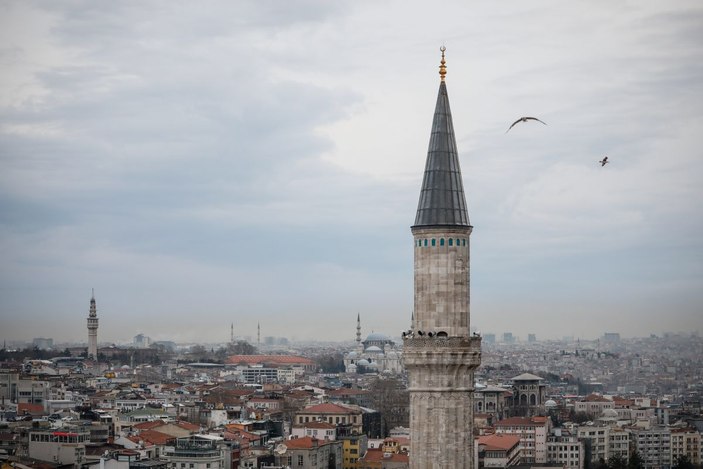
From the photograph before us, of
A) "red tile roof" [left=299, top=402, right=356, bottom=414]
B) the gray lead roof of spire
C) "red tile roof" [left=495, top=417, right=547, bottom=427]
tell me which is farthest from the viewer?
"red tile roof" [left=299, top=402, right=356, bottom=414]

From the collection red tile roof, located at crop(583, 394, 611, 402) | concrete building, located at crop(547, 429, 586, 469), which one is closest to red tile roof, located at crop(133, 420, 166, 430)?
concrete building, located at crop(547, 429, 586, 469)

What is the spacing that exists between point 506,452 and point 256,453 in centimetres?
1006

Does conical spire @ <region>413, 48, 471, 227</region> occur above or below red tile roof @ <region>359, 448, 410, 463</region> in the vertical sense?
above

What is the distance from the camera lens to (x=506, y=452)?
5572 centimetres

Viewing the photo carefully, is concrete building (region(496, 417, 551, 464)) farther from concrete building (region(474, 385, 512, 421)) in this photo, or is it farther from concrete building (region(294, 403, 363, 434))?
concrete building (region(474, 385, 512, 421))

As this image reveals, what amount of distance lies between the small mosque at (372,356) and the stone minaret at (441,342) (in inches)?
4802

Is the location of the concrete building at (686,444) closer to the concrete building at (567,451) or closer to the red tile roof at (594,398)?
the concrete building at (567,451)

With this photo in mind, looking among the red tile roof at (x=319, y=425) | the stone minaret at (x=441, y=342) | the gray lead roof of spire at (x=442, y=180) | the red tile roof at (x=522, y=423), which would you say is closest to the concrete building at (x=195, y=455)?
the red tile roof at (x=319, y=425)

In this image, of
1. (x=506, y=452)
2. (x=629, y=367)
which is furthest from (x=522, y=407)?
(x=506, y=452)

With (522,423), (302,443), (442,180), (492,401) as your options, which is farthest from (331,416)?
→ (442,180)

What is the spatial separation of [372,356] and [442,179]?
14379 cm

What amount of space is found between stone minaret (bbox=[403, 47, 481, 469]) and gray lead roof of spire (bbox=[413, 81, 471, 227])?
1cm

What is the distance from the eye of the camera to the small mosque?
146375mm

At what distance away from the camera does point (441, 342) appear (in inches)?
576
